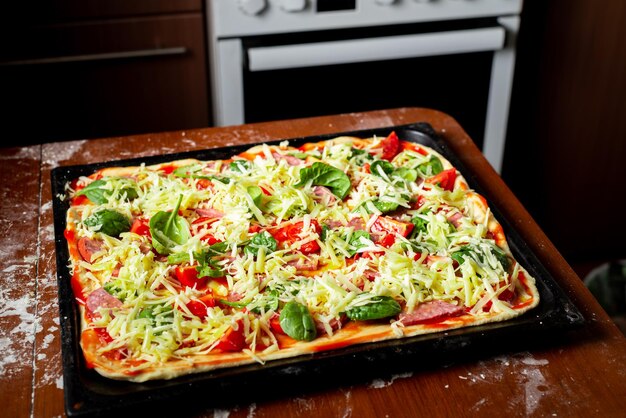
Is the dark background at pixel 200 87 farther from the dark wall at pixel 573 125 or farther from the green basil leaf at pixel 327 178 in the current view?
the green basil leaf at pixel 327 178

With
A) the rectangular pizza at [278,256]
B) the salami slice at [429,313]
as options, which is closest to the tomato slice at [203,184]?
the rectangular pizza at [278,256]

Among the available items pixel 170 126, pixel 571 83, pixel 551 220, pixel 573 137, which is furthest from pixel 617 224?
pixel 170 126

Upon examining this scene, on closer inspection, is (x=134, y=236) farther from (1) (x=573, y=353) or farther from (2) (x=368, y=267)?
(1) (x=573, y=353)

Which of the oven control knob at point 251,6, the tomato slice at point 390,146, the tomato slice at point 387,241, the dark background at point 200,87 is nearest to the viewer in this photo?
the tomato slice at point 387,241

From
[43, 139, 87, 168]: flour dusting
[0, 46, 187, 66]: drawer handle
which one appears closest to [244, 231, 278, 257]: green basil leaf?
[43, 139, 87, 168]: flour dusting

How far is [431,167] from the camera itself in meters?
1.72

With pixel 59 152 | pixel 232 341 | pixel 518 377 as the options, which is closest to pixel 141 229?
pixel 232 341

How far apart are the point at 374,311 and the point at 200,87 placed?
4.78ft

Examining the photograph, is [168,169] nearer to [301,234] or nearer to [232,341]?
[301,234]

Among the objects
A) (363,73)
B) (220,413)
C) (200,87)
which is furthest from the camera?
(200,87)

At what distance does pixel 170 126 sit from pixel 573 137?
150cm

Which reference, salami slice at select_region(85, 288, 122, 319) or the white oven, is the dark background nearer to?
the white oven

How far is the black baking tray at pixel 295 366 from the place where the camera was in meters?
1.12

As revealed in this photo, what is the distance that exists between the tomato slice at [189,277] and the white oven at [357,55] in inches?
40.5
